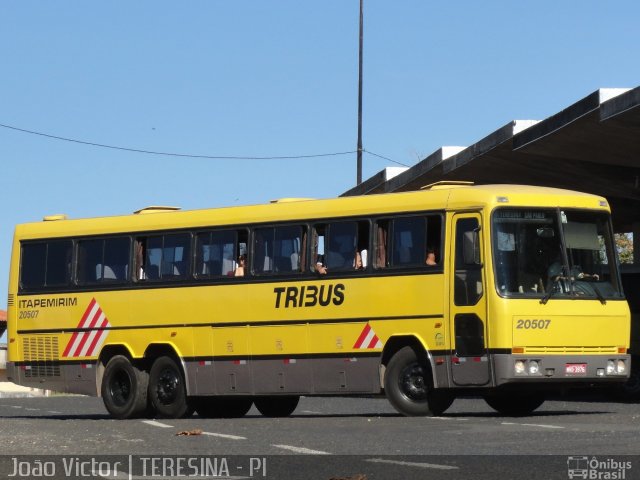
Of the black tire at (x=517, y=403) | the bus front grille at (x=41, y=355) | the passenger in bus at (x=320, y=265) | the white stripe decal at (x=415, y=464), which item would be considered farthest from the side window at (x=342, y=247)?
the white stripe decal at (x=415, y=464)

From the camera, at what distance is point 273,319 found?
23.5 metres

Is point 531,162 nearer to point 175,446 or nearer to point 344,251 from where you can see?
point 344,251

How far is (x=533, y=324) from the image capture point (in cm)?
2103

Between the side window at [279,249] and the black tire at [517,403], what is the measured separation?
3.27 metres

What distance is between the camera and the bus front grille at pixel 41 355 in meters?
26.1

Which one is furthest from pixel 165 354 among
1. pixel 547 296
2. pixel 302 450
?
pixel 302 450

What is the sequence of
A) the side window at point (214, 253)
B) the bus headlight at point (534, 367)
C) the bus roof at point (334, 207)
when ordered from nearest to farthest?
1. the bus headlight at point (534, 367)
2. the bus roof at point (334, 207)
3. the side window at point (214, 253)

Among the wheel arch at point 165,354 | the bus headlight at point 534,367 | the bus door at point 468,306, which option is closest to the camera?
the bus headlight at point 534,367

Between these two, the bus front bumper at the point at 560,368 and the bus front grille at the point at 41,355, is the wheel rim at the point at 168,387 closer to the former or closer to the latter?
the bus front grille at the point at 41,355

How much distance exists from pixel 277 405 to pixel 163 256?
293 cm

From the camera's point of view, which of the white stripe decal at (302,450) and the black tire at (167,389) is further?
the black tire at (167,389)

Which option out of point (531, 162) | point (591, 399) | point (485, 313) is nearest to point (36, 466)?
point (485, 313)

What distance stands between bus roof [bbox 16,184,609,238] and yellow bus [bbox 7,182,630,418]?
0.03 metres

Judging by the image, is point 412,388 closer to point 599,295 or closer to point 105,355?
point 599,295
